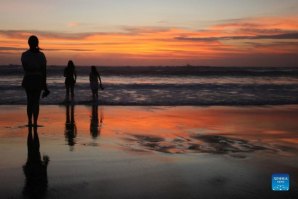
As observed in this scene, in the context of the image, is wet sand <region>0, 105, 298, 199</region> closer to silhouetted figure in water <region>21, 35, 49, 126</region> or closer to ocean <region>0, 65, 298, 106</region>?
silhouetted figure in water <region>21, 35, 49, 126</region>

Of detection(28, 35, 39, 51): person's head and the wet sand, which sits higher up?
detection(28, 35, 39, 51): person's head

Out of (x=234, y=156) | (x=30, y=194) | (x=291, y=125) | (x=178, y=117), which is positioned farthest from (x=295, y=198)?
(x=178, y=117)

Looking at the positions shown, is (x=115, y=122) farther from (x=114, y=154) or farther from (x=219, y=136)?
(x=114, y=154)

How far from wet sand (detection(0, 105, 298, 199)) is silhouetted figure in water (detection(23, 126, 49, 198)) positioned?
0.04ft

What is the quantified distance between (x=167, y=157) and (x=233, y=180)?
157 centimetres

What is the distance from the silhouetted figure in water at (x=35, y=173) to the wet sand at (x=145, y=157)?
1cm

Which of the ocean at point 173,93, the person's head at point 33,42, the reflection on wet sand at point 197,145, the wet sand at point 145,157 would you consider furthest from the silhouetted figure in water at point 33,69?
the ocean at point 173,93

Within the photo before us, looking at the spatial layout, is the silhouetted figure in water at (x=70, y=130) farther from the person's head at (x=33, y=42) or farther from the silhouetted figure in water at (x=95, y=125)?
the person's head at (x=33, y=42)

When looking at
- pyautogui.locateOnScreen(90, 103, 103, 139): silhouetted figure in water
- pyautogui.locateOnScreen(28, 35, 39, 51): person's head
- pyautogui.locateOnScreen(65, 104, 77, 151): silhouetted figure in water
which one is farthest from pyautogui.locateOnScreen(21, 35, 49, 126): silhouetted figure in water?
pyautogui.locateOnScreen(90, 103, 103, 139): silhouetted figure in water

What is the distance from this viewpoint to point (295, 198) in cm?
434

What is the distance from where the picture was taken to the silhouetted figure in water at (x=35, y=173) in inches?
174

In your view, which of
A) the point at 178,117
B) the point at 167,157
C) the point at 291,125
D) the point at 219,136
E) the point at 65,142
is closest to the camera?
the point at 167,157

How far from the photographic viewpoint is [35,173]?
5246 mm

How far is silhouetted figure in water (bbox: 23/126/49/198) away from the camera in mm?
4426
